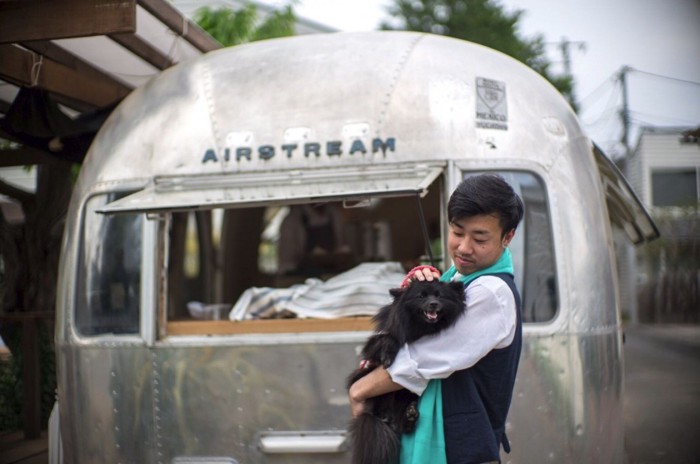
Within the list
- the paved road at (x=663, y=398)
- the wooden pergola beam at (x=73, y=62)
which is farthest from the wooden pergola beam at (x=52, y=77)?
the paved road at (x=663, y=398)

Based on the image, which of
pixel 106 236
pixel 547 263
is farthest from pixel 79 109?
pixel 547 263

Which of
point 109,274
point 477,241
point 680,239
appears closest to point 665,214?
point 680,239

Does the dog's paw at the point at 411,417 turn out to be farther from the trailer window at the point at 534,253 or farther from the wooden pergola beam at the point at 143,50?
the wooden pergola beam at the point at 143,50

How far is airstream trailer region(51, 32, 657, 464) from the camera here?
13.1 feet

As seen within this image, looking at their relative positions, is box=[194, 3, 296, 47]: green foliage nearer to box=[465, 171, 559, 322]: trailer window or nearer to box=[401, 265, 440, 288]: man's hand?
box=[465, 171, 559, 322]: trailer window

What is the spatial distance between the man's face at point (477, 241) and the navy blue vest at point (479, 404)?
0.23 feet

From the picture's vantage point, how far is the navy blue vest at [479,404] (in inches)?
86.4

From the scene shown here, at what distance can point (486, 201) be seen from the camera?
226 cm

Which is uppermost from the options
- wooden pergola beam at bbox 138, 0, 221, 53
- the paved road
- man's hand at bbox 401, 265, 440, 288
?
wooden pergola beam at bbox 138, 0, 221, 53

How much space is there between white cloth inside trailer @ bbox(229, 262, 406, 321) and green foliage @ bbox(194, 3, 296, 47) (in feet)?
25.4

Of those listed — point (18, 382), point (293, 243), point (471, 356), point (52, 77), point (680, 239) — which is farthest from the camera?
point (680, 239)

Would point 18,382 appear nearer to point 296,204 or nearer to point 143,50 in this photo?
point 143,50

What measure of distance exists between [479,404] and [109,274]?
2746 mm

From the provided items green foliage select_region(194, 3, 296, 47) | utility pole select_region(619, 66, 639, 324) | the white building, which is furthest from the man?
utility pole select_region(619, 66, 639, 324)
